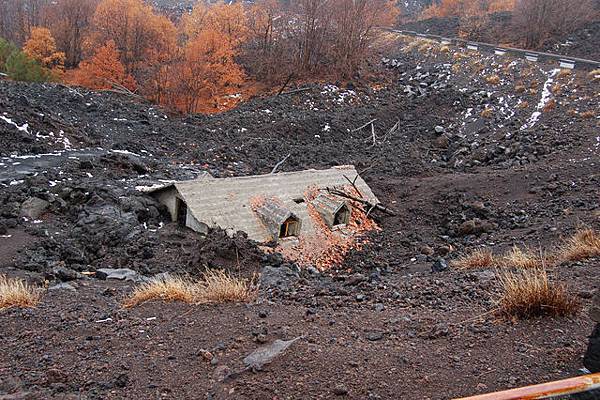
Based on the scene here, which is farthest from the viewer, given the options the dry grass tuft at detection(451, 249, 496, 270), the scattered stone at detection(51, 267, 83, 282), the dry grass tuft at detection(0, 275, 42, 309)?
the scattered stone at detection(51, 267, 83, 282)

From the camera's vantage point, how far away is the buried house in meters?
13.0

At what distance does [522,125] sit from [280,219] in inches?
601

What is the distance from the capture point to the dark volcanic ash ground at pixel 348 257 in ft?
15.8

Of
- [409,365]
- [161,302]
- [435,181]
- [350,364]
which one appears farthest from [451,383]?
[435,181]

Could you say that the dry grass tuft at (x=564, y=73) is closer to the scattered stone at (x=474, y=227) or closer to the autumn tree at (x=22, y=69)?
the scattered stone at (x=474, y=227)

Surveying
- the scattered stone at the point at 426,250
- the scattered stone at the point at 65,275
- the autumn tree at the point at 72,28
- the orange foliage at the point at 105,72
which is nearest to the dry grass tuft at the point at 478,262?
the scattered stone at the point at 426,250

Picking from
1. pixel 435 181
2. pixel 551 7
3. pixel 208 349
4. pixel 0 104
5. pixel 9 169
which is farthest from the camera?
pixel 551 7

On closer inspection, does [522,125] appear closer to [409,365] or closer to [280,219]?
[280,219]

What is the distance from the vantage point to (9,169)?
1684 cm

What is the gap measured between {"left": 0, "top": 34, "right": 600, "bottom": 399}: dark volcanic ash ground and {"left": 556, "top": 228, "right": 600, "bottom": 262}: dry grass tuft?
0.43 meters

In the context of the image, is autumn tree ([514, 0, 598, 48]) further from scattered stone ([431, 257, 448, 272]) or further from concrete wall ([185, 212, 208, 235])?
concrete wall ([185, 212, 208, 235])

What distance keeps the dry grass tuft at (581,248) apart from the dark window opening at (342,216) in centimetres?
648

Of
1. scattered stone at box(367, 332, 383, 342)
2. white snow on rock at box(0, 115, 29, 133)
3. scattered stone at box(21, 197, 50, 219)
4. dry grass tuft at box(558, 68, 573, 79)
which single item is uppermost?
dry grass tuft at box(558, 68, 573, 79)

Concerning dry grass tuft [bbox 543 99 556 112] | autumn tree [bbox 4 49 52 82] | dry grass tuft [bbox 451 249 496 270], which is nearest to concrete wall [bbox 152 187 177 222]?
dry grass tuft [bbox 451 249 496 270]
